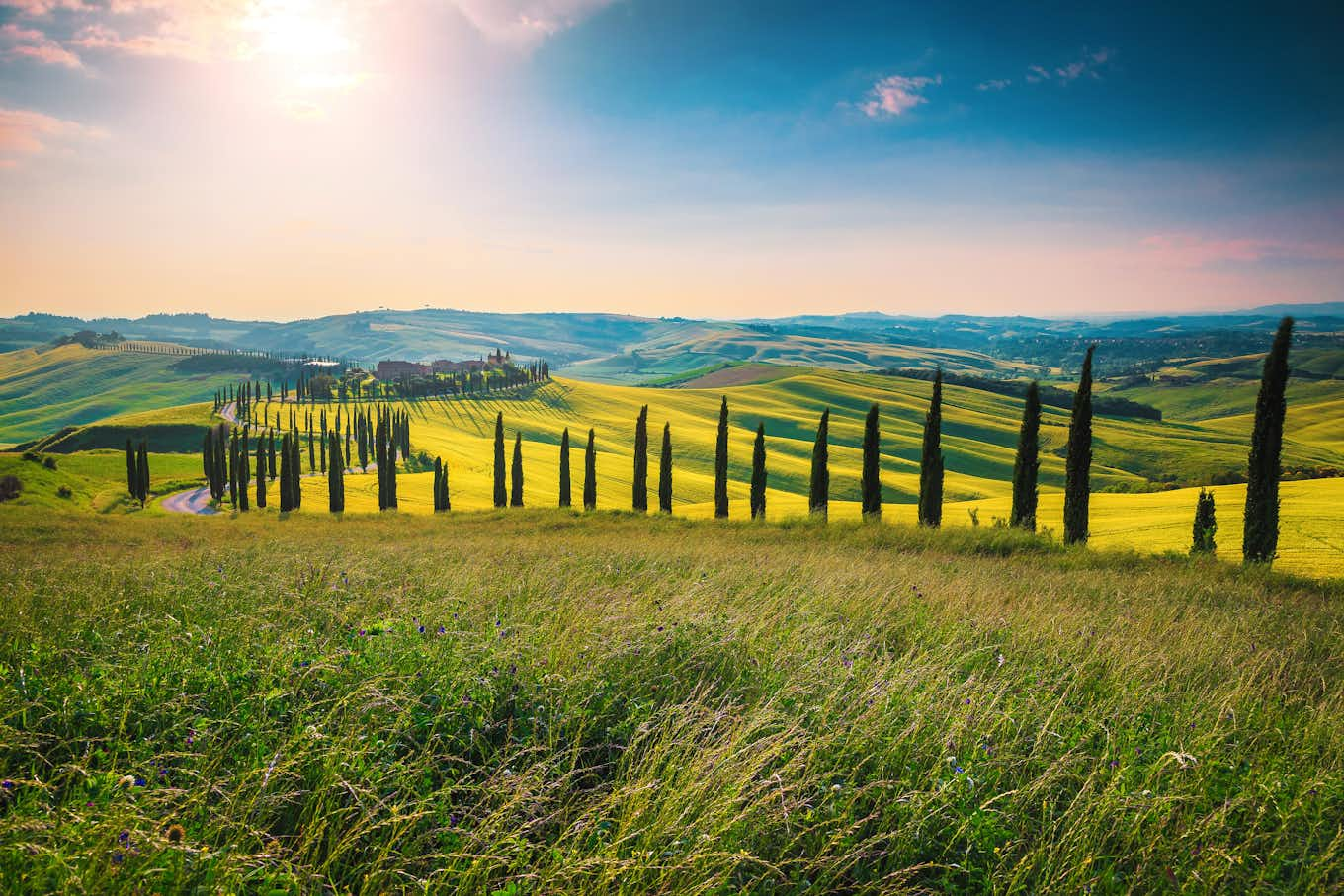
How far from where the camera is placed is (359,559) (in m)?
10.5

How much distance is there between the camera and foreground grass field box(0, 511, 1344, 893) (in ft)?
10.1

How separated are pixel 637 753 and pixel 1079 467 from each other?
145ft

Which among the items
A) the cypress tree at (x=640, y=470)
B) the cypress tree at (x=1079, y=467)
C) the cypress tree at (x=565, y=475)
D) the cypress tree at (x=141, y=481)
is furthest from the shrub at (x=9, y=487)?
the cypress tree at (x=1079, y=467)

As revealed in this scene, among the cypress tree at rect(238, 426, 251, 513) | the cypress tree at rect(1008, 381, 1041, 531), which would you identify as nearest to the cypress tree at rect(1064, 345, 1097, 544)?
the cypress tree at rect(1008, 381, 1041, 531)

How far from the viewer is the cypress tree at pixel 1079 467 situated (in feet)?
128

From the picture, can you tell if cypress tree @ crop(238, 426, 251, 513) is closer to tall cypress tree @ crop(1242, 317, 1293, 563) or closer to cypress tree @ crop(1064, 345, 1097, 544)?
cypress tree @ crop(1064, 345, 1097, 544)

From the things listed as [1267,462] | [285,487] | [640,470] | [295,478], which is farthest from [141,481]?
[1267,462]

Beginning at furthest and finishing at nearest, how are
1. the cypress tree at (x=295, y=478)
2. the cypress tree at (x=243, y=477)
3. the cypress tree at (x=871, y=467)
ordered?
the cypress tree at (x=243, y=477) → the cypress tree at (x=295, y=478) → the cypress tree at (x=871, y=467)

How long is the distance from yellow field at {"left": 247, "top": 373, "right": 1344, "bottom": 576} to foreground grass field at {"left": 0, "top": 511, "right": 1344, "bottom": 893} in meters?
28.2

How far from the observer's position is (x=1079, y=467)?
131 ft

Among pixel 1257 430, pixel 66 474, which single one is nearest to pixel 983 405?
pixel 1257 430

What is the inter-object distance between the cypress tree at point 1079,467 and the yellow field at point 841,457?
2249mm

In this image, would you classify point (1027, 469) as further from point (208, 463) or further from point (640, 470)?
point (208, 463)

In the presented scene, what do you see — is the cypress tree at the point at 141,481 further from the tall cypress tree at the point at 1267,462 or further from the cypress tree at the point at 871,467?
the tall cypress tree at the point at 1267,462
